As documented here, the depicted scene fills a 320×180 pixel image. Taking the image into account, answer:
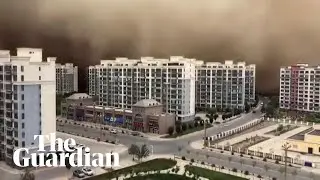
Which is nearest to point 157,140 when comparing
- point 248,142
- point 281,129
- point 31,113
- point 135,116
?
point 135,116

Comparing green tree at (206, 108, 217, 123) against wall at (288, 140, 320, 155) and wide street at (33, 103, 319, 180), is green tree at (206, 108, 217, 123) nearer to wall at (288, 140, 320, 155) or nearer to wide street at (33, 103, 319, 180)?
wide street at (33, 103, 319, 180)

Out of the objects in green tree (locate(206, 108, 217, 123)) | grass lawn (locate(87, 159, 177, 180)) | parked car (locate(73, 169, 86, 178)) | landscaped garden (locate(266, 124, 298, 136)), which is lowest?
grass lawn (locate(87, 159, 177, 180))

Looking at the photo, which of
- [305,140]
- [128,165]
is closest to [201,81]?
[305,140]

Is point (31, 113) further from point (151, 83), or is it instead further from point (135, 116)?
point (151, 83)

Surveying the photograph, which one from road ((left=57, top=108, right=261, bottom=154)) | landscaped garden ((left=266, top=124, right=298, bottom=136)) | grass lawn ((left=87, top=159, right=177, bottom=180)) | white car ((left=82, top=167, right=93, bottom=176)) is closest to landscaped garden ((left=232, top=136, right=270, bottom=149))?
landscaped garden ((left=266, top=124, right=298, bottom=136))

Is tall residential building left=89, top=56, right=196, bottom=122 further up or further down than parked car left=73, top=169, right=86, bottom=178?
further up

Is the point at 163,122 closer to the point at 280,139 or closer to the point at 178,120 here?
the point at 178,120
